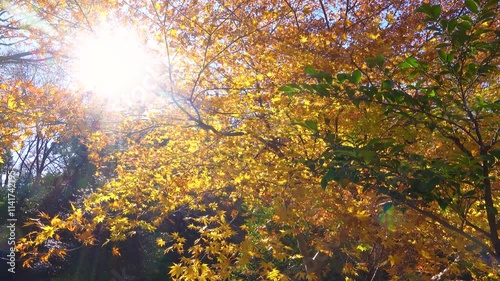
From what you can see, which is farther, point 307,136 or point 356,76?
point 307,136

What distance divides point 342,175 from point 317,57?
170 centimetres

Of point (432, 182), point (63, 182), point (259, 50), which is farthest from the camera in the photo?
point (63, 182)

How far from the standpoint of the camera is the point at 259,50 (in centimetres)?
382

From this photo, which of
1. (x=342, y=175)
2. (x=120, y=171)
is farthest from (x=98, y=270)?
(x=342, y=175)

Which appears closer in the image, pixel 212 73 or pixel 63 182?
pixel 212 73

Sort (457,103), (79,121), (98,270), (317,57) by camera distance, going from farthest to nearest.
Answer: (98,270) < (79,121) < (317,57) < (457,103)

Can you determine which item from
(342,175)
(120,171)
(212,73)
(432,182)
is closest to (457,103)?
(432,182)

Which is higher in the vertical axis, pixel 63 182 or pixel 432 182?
pixel 63 182

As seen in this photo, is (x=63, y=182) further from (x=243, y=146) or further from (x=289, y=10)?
(x=289, y=10)

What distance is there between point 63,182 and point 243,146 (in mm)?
14539

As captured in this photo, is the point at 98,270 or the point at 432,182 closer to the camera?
the point at 432,182

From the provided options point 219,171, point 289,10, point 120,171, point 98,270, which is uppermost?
point 289,10

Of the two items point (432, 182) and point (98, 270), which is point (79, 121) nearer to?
point (432, 182)

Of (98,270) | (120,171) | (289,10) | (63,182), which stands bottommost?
(98,270)
